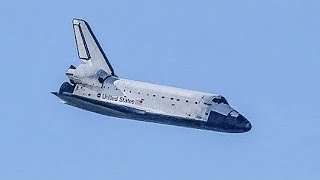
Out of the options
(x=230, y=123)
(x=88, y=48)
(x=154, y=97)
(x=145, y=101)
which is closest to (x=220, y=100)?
(x=230, y=123)

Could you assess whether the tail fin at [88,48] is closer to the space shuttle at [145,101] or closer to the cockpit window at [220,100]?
the space shuttle at [145,101]

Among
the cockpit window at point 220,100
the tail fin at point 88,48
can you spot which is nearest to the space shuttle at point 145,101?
the cockpit window at point 220,100

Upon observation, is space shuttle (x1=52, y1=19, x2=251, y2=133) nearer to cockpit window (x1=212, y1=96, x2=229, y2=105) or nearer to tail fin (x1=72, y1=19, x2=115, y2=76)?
cockpit window (x1=212, y1=96, x2=229, y2=105)

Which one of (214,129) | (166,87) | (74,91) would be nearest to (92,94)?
(74,91)

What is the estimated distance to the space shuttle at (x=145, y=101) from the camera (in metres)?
94.6

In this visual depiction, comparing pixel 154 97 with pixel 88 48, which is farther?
pixel 88 48

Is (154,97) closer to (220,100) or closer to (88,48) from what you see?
(220,100)

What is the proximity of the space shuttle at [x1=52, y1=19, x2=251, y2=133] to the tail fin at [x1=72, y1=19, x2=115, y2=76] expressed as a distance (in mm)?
1354

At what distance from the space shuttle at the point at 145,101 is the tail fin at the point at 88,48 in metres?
1.35

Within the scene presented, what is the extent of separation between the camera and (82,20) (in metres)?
114

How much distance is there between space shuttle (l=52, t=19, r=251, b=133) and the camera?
94.6m

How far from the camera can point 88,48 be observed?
4405 inches

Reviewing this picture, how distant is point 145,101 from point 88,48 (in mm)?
16296

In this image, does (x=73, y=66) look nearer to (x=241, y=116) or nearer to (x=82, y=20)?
(x=82, y=20)
